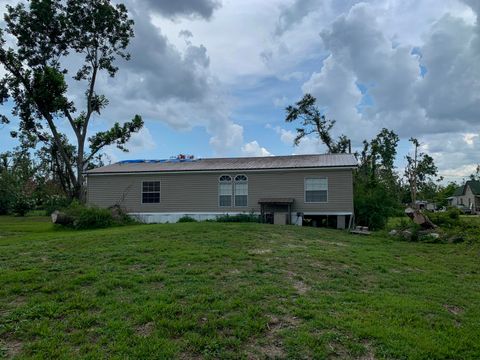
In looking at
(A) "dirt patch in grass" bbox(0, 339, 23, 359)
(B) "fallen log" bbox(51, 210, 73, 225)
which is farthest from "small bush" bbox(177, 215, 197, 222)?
(A) "dirt patch in grass" bbox(0, 339, 23, 359)

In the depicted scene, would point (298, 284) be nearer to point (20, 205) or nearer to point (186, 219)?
point (186, 219)

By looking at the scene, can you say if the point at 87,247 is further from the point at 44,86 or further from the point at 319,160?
the point at 44,86

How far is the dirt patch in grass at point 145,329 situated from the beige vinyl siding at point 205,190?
14.0 metres

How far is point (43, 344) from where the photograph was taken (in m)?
3.90

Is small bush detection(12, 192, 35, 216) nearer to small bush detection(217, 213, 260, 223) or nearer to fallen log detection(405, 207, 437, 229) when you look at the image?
small bush detection(217, 213, 260, 223)

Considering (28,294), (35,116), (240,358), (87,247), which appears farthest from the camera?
(35,116)

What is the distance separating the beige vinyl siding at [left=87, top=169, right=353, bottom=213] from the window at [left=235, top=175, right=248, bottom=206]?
201 millimetres

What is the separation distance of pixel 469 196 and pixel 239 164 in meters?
47.9

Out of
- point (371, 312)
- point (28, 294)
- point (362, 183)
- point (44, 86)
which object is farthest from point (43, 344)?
point (44, 86)

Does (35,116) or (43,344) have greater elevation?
(35,116)

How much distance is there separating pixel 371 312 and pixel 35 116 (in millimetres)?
28245

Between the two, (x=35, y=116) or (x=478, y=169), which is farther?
(x=478, y=169)

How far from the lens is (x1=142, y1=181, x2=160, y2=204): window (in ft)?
65.0

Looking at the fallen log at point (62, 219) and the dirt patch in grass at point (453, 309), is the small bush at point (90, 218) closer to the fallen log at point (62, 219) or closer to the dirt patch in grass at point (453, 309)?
the fallen log at point (62, 219)
